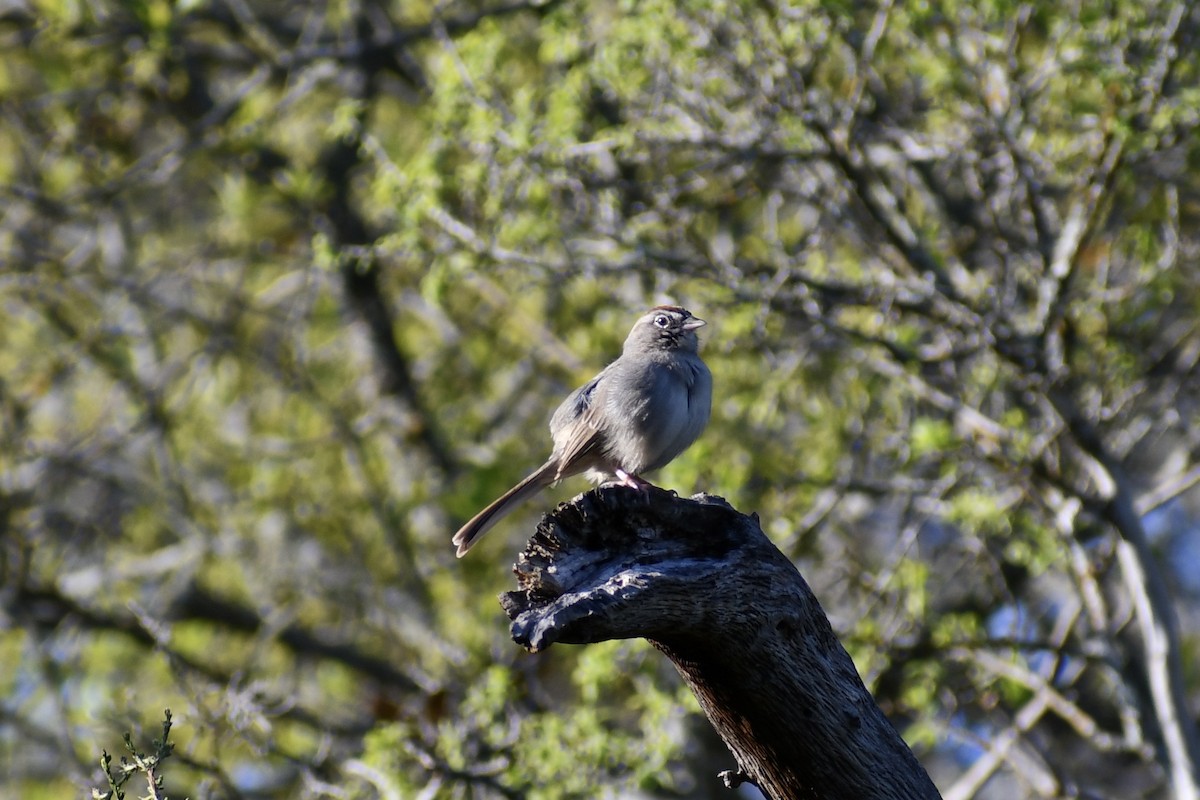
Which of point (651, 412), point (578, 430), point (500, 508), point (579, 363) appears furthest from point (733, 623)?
point (579, 363)

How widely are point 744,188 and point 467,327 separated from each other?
473 centimetres

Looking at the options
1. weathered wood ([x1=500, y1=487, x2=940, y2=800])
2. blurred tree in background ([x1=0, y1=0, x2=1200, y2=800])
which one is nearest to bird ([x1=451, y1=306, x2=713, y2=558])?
weathered wood ([x1=500, y1=487, x2=940, y2=800])

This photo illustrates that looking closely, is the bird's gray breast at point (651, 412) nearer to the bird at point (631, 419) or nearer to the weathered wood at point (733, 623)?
the bird at point (631, 419)

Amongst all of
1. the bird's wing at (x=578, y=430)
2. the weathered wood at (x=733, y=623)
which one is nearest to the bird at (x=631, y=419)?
the bird's wing at (x=578, y=430)

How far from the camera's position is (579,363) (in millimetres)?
10516

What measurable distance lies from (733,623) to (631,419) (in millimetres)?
1775

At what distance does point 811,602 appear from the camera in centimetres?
412

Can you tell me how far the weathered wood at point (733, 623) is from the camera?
3834 mm

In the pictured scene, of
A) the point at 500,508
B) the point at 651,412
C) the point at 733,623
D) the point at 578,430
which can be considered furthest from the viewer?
the point at 578,430

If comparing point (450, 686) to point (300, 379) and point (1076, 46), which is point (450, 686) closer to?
point (300, 379)

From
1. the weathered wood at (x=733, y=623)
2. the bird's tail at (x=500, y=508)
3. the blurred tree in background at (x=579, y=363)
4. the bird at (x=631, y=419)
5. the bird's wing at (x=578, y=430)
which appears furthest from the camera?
the blurred tree in background at (x=579, y=363)

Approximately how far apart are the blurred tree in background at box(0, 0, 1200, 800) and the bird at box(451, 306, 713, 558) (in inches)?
67.3

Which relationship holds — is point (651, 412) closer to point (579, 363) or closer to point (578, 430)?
point (578, 430)

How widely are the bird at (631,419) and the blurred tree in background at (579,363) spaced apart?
171 cm
